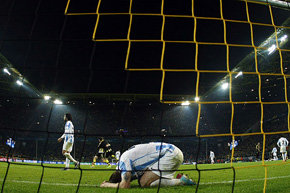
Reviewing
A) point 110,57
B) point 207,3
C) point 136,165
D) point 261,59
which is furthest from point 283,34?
point 136,165

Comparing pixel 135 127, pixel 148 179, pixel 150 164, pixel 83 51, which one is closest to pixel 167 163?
pixel 150 164

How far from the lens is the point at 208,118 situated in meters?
28.4

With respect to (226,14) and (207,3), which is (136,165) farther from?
(226,14)

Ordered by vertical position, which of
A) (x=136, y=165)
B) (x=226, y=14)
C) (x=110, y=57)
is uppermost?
(x=226, y=14)

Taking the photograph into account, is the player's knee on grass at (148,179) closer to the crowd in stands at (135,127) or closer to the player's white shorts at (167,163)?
the player's white shorts at (167,163)

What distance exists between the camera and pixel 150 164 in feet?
11.6

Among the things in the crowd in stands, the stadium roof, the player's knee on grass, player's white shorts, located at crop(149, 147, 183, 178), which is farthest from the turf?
the crowd in stands

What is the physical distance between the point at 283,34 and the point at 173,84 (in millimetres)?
8651

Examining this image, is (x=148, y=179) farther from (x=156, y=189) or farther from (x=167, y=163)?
(x=167, y=163)

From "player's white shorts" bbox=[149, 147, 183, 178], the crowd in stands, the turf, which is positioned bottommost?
the turf

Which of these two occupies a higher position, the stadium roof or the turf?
the stadium roof

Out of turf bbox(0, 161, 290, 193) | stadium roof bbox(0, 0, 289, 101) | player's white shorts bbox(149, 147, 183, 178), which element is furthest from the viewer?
stadium roof bbox(0, 0, 289, 101)

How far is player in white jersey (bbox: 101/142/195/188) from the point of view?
11.4 feet

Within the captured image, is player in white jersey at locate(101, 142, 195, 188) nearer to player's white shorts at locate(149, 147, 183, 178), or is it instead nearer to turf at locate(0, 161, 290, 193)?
player's white shorts at locate(149, 147, 183, 178)
